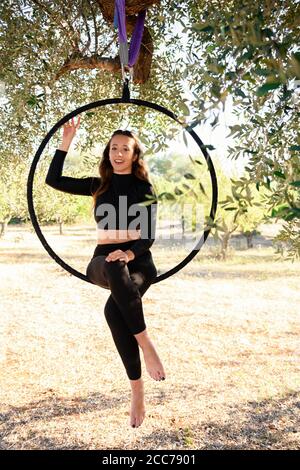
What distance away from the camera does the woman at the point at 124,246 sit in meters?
Answer: 3.20

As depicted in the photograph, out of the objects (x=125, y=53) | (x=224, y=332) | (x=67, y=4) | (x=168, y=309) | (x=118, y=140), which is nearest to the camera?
(x=125, y=53)

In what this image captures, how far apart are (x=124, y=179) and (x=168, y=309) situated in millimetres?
11468

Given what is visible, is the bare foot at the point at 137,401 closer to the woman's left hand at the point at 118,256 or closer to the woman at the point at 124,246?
the woman at the point at 124,246

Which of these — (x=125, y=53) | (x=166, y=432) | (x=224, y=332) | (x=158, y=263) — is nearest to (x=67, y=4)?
(x=125, y=53)

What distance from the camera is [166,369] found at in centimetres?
1012

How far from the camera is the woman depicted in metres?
3.20

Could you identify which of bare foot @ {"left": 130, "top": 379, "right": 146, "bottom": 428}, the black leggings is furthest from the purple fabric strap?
bare foot @ {"left": 130, "top": 379, "right": 146, "bottom": 428}

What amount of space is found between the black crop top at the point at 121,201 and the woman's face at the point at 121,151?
0.08 metres

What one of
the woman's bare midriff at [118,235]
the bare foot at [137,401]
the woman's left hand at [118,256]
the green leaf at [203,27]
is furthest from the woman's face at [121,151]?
the green leaf at [203,27]

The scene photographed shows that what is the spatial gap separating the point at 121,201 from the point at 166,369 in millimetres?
7067

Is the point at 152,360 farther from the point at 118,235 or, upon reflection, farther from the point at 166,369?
the point at 166,369

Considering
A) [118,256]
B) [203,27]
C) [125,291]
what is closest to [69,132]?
[118,256]

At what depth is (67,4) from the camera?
16.9ft

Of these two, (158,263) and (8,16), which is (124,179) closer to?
(8,16)
